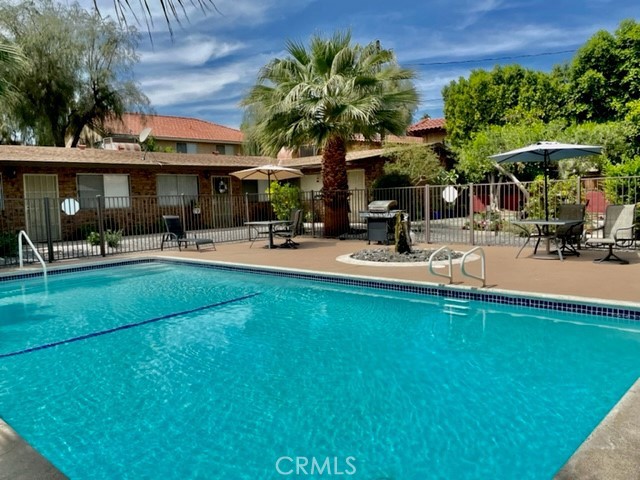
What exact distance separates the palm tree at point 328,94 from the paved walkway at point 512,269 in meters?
3.65

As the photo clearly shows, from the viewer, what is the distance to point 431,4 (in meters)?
17.1

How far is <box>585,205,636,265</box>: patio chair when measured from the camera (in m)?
8.73

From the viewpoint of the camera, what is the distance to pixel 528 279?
7.64 meters

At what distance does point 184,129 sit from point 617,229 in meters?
31.7

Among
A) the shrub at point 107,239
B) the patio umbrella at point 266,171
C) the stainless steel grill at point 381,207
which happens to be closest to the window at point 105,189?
the shrub at point 107,239

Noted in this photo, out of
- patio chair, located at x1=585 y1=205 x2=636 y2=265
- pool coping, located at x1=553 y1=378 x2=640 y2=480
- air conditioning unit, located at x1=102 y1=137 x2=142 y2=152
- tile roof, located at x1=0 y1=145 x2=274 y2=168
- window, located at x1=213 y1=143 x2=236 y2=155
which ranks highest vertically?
window, located at x1=213 y1=143 x2=236 y2=155

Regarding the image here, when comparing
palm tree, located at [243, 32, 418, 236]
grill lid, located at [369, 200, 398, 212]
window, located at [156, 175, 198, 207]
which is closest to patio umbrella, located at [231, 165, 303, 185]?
palm tree, located at [243, 32, 418, 236]

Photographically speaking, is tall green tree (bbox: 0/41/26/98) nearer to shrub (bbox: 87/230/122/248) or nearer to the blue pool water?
the blue pool water

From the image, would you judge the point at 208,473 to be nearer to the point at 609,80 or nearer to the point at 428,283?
the point at 428,283

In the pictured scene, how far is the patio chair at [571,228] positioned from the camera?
9516mm

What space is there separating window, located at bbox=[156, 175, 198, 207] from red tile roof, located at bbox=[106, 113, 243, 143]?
38.9ft

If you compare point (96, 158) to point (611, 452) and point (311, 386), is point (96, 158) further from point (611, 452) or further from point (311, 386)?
point (611, 452)

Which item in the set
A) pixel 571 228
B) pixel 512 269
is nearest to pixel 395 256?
pixel 512 269

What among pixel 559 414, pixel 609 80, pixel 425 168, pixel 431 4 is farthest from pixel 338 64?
pixel 609 80
